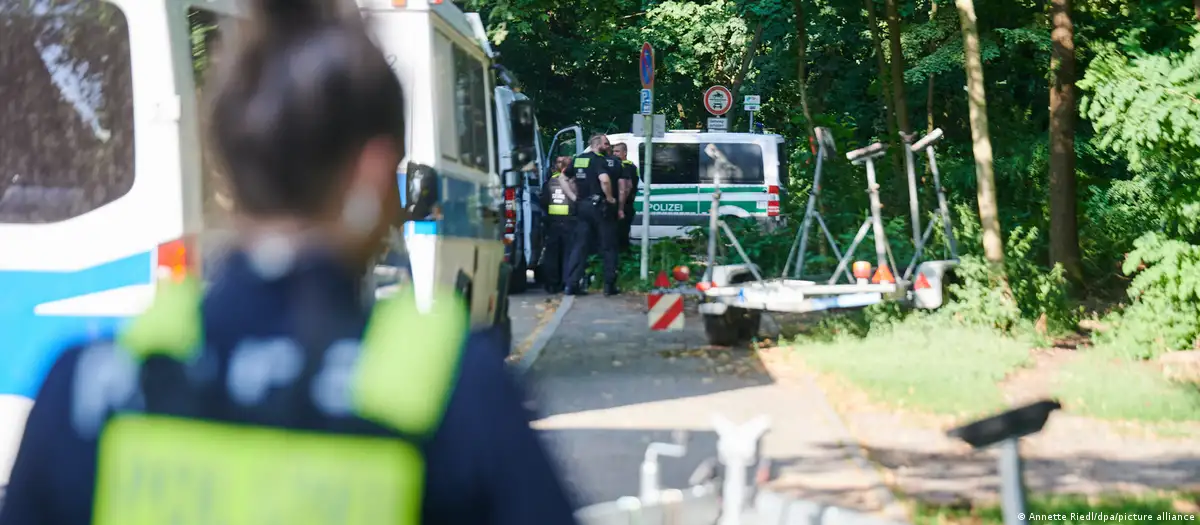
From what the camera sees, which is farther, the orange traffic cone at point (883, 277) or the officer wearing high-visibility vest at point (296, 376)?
the orange traffic cone at point (883, 277)

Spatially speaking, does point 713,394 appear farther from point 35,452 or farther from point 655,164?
point 655,164

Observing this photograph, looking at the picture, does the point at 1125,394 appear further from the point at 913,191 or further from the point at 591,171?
the point at 591,171

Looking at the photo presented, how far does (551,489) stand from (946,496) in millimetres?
5708

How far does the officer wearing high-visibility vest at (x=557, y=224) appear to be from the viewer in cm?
1853

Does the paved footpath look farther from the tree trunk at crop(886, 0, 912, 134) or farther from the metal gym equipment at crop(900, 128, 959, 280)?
the tree trunk at crop(886, 0, 912, 134)

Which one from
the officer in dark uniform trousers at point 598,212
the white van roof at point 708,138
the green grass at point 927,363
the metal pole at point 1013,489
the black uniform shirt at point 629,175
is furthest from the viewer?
the white van roof at point 708,138

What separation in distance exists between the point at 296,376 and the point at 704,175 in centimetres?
2398

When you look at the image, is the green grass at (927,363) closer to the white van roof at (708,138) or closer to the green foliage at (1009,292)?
the green foliage at (1009,292)

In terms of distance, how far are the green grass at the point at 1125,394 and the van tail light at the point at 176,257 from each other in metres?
5.26

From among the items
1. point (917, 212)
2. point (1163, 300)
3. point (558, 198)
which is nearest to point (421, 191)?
point (1163, 300)

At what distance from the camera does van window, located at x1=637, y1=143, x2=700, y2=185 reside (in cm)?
2520

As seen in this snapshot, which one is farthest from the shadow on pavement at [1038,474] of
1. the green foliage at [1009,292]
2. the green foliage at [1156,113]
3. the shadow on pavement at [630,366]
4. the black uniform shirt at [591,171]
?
the black uniform shirt at [591,171]

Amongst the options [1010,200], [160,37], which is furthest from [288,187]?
[1010,200]

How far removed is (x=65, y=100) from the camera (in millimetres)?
5723
